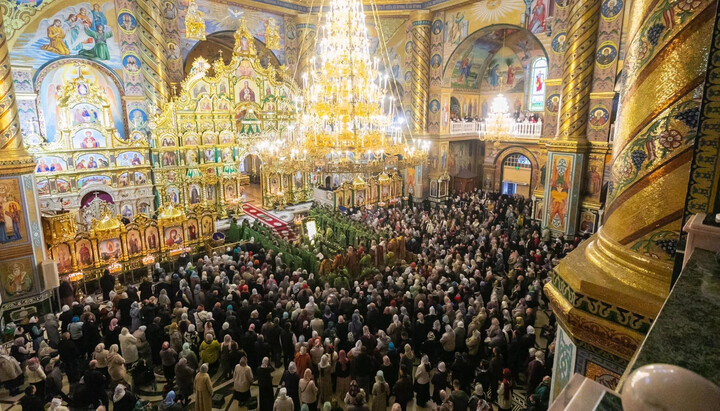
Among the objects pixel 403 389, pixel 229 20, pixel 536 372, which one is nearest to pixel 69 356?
pixel 403 389

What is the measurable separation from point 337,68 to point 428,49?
12.2m

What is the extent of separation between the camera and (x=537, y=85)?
22125 millimetres

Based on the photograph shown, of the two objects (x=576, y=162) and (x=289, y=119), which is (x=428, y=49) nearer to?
(x=289, y=119)

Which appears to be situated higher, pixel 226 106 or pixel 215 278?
pixel 226 106

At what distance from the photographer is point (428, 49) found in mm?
20875

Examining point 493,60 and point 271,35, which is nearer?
point 271,35

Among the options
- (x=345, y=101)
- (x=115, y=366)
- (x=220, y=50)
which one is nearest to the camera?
(x=115, y=366)

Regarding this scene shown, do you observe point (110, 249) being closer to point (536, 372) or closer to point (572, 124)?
point (536, 372)

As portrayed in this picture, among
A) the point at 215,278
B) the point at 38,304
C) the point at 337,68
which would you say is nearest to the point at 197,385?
the point at 215,278

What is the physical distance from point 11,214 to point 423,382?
9325 mm

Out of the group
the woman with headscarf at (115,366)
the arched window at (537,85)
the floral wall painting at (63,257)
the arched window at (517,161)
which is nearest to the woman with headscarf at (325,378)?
the woman with headscarf at (115,366)

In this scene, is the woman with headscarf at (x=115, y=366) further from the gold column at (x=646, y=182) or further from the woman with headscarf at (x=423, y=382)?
the gold column at (x=646, y=182)

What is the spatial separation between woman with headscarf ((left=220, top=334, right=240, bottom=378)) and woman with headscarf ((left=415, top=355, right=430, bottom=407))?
10.3 feet

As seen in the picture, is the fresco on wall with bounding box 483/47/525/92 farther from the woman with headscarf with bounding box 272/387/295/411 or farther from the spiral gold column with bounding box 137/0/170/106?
the woman with headscarf with bounding box 272/387/295/411
